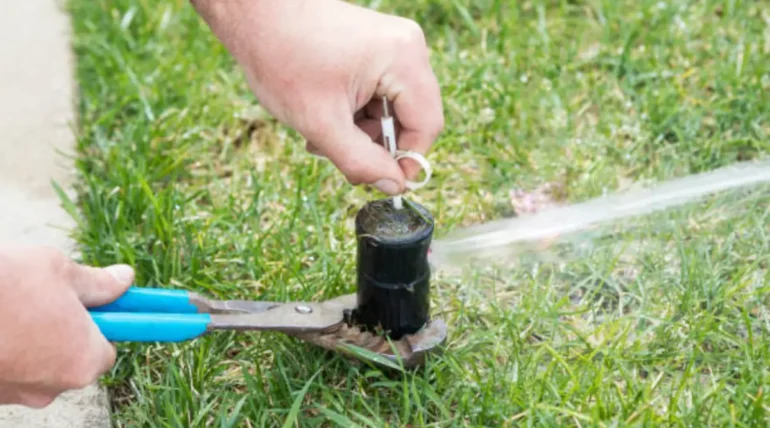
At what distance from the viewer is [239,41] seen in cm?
199

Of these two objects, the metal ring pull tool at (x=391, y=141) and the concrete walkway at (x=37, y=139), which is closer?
the metal ring pull tool at (x=391, y=141)

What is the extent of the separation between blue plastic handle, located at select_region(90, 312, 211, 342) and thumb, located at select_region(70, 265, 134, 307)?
28mm

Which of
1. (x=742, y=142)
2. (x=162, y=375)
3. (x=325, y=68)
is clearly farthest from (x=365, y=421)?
(x=742, y=142)

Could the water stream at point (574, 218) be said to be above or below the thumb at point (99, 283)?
below

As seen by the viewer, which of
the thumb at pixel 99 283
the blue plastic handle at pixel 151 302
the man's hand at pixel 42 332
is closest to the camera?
the man's hand at pixel 42 332

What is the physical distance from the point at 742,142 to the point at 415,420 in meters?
1.32

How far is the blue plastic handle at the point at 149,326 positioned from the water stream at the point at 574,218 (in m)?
0.75

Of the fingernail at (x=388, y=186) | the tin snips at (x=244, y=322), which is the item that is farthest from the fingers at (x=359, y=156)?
the tin snips at (x=244, y=322)

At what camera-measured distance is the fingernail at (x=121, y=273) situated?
1799mm

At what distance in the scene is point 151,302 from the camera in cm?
187

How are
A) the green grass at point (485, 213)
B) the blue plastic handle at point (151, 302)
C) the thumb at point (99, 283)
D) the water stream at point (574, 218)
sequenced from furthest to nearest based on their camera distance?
the water stream at point (574, 218)
the green grass at point (485, 213)
the blue plastic handle at point (151, 302)
the thumb at point (99, 283)

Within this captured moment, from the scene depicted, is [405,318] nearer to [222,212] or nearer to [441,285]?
[441,285]

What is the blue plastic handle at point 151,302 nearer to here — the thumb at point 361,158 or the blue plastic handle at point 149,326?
the blue plastic handle at point 149,326

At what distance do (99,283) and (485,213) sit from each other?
45.4 inches
